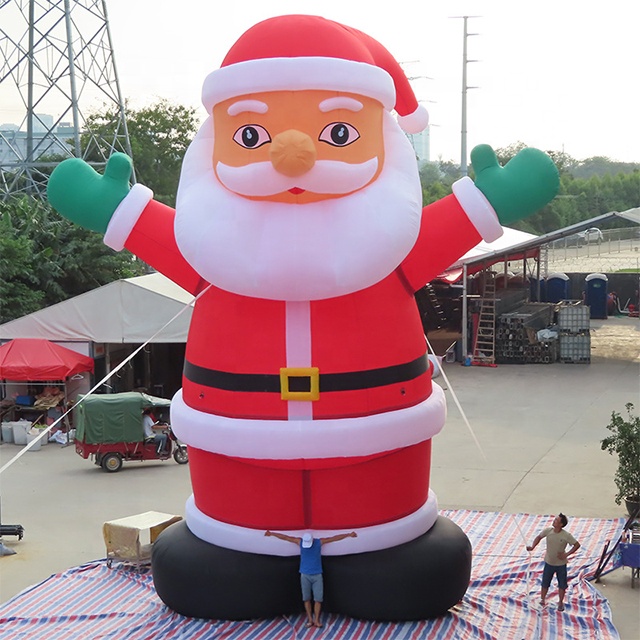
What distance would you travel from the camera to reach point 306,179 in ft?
25.6

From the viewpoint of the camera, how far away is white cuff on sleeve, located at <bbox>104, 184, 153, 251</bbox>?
8.76m

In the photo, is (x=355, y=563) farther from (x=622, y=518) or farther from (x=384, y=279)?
(x=622, y=518)

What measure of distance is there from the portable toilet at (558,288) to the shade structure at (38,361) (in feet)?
62.9

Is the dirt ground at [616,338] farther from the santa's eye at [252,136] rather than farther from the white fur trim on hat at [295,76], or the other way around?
the santa's eye at [252,136]

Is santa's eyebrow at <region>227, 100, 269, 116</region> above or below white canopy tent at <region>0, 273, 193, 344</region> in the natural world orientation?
above

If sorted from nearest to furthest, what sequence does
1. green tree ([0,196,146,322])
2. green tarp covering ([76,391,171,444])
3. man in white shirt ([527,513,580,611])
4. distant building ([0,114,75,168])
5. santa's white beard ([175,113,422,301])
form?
santa's white beard ([175,113,422,301]), man in white shirt ([527,513,580,611]), green tarp covering ([76,391,171,444]), green tree ([0,196,146,322]), distant building ([0,114,75,168])

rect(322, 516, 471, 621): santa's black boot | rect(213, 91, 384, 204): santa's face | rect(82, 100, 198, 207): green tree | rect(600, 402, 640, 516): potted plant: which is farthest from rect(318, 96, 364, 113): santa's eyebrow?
rect(82, 100, 198, 207): green tree

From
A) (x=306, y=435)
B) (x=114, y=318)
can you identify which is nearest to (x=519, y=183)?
(x=306, y=435)

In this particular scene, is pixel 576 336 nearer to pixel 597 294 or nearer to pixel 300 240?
pixel 597 294

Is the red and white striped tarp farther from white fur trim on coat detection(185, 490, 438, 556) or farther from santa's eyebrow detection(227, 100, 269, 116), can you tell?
santa's eyebrow detection(227, 100, 269, 116)

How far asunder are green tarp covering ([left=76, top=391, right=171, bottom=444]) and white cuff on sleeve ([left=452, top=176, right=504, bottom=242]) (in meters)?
7.64

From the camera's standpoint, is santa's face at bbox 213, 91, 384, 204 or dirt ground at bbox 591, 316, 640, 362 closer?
santa's face at bbox 213, 91, 384, 204

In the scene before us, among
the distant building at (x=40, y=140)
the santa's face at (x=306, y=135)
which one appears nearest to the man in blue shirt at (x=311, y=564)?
the santa's face at (x=306, y=135)

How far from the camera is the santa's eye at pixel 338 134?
7.92m
